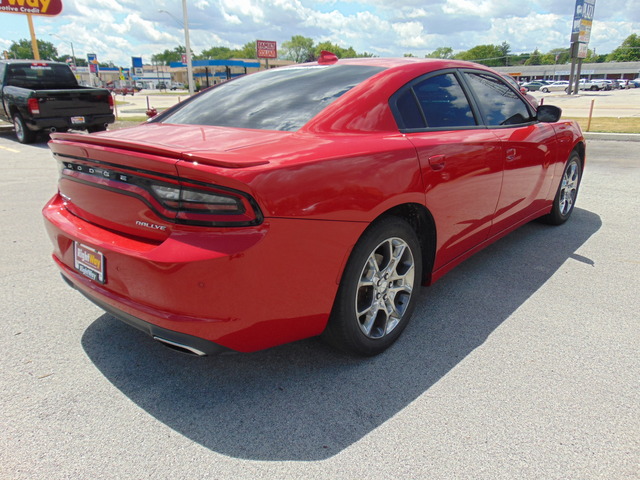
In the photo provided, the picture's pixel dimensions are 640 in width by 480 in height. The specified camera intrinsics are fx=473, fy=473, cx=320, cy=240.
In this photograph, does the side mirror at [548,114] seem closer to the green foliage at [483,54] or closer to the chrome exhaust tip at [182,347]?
the chrome exhaust tip at [182,347]

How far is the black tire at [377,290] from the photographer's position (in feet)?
7.78

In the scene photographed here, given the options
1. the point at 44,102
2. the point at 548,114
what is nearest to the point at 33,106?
the point at 44,102

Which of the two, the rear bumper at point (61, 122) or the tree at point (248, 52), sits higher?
the tree at point (248, 52)

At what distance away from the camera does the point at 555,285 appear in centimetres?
360

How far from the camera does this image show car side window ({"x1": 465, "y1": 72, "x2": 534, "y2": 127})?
3471 mm

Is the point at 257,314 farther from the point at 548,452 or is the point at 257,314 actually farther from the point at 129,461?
the point at 548,452

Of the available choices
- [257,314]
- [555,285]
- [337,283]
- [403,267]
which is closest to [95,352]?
[257,314]

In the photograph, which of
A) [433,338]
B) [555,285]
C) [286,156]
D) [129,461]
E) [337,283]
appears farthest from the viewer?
[555,285]

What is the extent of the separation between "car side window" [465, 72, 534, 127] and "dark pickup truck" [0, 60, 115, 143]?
33.1ft

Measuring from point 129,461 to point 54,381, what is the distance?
2.60 feet

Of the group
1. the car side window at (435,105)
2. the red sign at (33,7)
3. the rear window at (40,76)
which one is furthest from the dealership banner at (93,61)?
the car side window at (435,105)

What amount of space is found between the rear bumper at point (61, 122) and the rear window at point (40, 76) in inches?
81.9

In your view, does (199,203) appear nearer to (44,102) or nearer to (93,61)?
(44,102)

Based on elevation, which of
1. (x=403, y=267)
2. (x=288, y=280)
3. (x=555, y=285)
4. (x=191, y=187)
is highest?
(x=191, y=187)
